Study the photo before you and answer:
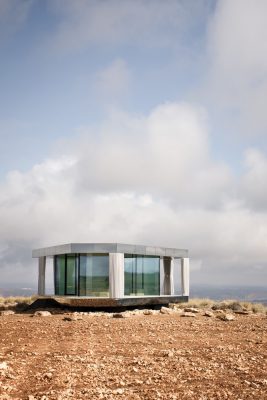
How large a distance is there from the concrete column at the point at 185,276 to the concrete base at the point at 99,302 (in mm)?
2825

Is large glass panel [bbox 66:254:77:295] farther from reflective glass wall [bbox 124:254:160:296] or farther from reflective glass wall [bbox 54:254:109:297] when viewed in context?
reflective glass wall [bbox 124:254:160:296]

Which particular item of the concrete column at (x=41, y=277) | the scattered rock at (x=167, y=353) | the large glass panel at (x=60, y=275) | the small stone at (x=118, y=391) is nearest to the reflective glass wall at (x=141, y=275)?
the large glass panel at (x=60, y=275)

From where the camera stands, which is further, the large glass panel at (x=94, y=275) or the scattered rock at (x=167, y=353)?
the large glass panel at (x=94, y=275)

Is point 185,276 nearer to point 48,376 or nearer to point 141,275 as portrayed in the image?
point 141,275

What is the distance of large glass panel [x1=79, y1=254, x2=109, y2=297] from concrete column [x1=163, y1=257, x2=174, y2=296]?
723 centimetres

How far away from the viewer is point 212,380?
9383 mm

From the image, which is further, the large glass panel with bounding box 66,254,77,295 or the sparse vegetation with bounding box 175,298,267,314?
the sparse vegetation with bounding box 175,298,267,314

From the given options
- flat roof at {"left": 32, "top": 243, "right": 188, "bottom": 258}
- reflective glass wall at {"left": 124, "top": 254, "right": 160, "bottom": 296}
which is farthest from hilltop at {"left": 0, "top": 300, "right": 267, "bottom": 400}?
reflective glass wall at {"left": 124, "top": 254, "right": 160, "bottom": 296}

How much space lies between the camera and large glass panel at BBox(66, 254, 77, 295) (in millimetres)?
27812

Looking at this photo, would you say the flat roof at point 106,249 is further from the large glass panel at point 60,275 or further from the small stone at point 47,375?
the small stone at point 47,375

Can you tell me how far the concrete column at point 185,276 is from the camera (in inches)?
1266

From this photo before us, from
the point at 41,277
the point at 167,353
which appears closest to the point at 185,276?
the point at 41,277

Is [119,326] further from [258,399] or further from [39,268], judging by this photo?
[39,268]

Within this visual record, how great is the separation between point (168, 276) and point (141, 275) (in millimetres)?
4118
